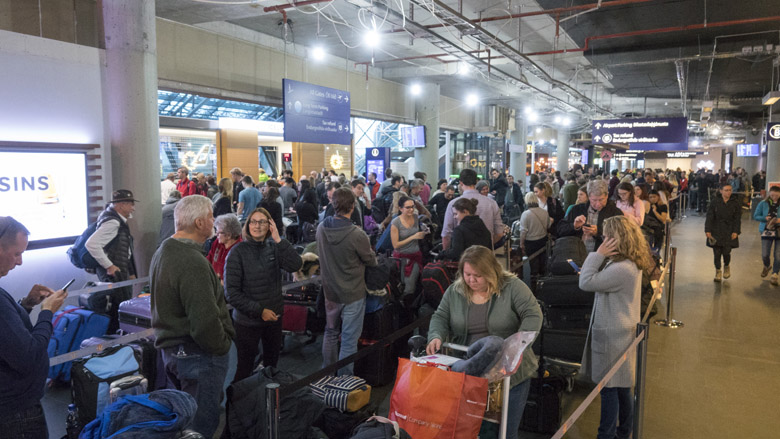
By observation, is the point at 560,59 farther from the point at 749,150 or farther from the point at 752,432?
the point at 749,150

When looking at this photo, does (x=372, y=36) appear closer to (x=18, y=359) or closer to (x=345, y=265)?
(x=345, y=265)

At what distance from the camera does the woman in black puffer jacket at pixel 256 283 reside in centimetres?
377

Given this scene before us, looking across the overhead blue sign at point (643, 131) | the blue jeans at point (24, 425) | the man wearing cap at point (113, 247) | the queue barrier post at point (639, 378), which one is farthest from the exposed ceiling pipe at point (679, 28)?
the blue jeans at point (24, 425)

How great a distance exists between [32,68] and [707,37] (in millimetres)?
12298

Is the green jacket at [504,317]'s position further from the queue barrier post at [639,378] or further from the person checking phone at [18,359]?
the person checking phone at [18,359]

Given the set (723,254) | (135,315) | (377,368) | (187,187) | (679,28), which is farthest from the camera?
(187,187)

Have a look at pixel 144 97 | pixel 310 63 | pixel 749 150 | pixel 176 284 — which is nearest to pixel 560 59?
pixel 310 63

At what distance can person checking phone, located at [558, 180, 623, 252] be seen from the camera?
582 cm

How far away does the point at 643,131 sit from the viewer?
14.4 m

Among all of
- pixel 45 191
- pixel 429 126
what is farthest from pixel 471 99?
pixel 45 191

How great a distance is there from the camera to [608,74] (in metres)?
15.1

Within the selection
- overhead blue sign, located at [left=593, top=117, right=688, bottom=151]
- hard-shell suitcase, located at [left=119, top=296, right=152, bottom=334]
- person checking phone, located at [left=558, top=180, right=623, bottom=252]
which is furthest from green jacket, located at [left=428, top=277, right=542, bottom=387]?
overhead blue sign, located at [left=593, top=117, right=688, bottom=151]

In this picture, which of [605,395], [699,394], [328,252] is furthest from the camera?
[699,394]

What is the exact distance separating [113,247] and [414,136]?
473 inches
